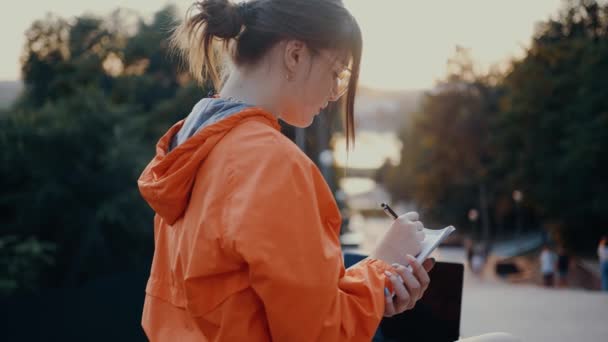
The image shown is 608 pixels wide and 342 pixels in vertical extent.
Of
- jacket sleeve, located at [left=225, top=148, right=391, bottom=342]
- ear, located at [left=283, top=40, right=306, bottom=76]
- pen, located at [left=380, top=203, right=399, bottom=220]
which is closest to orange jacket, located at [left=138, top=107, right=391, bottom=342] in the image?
jacket sleeve, located at [left=225, top=148, right=391, bottom=342]

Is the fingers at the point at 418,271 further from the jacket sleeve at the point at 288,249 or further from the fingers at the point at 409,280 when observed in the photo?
the jacket sleeve at the point at 288,249

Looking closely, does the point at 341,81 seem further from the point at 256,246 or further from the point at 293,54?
the point at 256,246

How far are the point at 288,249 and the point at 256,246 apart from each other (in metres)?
0.06

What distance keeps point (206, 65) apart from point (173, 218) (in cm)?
44

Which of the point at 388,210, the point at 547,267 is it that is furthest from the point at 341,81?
the point at 547,267

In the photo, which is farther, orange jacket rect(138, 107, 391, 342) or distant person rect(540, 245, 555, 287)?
distant person rect(540, 245, 555, 287)

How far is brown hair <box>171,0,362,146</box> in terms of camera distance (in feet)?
4.25

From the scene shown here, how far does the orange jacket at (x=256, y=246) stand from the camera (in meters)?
1.11

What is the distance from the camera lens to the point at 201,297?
1196mm

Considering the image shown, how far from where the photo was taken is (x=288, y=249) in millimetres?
1106

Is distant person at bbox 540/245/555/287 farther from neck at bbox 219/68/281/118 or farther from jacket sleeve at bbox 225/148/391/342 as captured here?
jacket sleeve at bbox 225/148/391/342

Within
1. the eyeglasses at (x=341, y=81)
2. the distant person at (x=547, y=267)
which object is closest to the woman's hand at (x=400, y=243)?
the eyeglasses at (x=341, y=81)

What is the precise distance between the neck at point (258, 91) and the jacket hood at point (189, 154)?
5 cm

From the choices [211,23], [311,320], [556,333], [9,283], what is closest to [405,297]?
[311,320]
